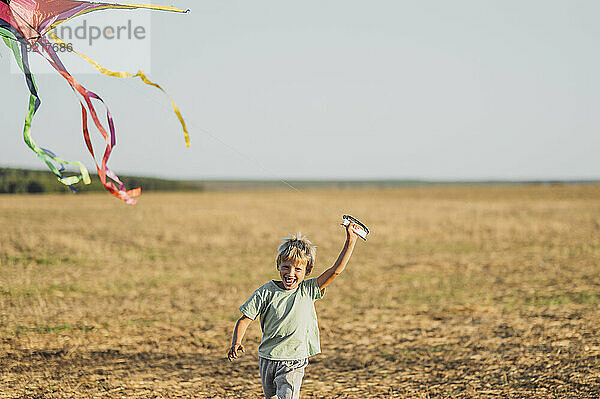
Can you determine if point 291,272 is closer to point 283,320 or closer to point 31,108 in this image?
point 283,320

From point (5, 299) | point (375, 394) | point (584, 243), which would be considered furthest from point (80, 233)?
point (375, 394)

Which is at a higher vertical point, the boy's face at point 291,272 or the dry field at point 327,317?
the boy's face at point 291,272

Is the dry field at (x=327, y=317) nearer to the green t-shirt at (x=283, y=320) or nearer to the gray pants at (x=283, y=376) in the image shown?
the gray pants at (x=283, y=376)

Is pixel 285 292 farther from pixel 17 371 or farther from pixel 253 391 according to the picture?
pixel 17 371

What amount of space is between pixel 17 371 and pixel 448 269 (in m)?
10.6

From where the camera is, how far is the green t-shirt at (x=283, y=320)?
13.4 ft

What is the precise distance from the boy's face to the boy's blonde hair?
0.03 m

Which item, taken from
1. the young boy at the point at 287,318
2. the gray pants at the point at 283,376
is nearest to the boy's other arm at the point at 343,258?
the young boy at the point at 287,318

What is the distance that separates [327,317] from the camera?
996cm

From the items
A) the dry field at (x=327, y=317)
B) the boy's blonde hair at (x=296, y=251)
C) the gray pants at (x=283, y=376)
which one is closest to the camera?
the boy's blonde hair at (x=296, y=251)

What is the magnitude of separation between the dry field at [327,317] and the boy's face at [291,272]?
96.7 inches

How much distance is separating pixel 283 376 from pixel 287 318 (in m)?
0.37

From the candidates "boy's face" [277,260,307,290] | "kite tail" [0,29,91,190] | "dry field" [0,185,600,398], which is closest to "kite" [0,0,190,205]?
"kite tail" [0,29,91,190]

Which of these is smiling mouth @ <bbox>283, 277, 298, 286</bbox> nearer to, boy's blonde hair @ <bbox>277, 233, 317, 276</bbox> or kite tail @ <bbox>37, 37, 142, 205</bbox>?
boy's blonde hair @ <bbox>277, 233, 317, 276</bbox>
